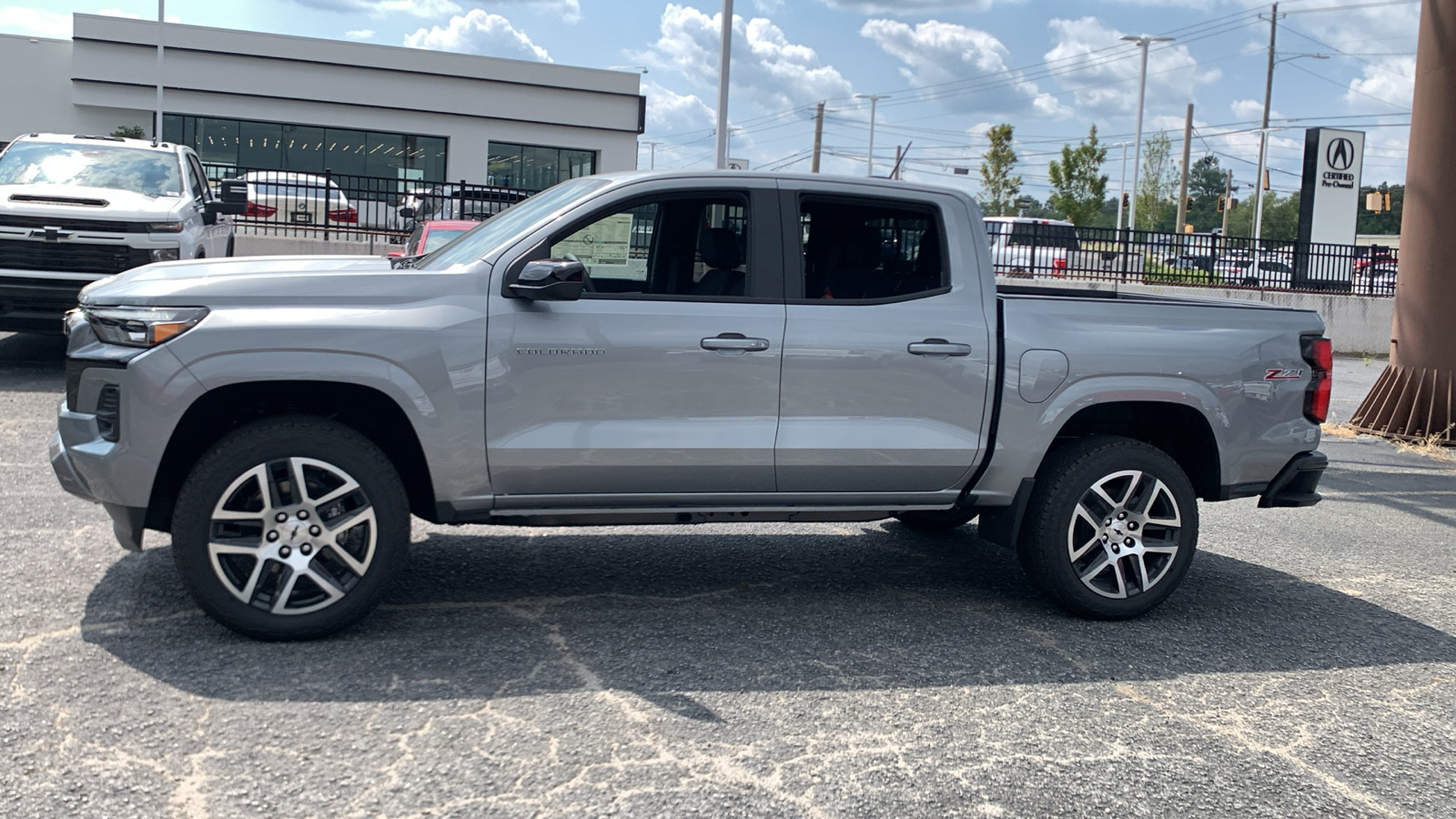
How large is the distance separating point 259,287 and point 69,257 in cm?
745

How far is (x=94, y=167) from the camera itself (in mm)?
12258

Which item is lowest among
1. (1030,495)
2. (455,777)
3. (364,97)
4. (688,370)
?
(455,777)

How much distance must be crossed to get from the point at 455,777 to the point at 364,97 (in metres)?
47.9

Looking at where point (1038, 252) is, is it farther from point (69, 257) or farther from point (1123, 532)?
point (1123, 532)

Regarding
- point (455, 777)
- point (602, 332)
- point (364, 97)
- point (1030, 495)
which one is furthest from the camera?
Result: point (364, 97)

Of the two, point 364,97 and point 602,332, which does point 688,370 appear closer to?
point 602,332

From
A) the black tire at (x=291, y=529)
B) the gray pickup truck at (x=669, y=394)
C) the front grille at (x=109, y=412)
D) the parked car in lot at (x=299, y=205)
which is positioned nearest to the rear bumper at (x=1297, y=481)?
the gray pickup truck at (x=669, y=394)

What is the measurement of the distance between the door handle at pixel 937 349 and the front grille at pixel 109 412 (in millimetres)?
3015

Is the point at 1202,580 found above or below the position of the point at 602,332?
below

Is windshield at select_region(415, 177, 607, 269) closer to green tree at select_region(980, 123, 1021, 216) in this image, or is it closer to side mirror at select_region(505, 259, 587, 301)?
side mirror at select_region(505, 259, 587, 301)

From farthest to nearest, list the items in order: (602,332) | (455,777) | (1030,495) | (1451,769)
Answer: (1030,495) < (602,332) < (1451,769) < (455,777)

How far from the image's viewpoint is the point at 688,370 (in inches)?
200

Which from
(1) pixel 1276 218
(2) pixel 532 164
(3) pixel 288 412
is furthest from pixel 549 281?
(1) pixel 1276 218

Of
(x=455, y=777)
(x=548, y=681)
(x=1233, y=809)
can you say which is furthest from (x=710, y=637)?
(x=1233, y=809)
